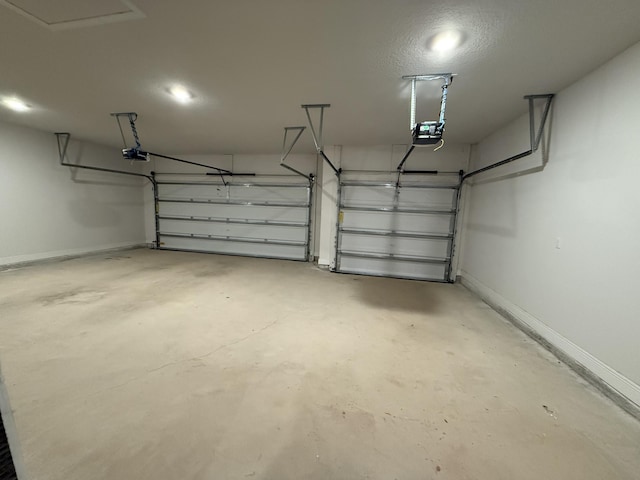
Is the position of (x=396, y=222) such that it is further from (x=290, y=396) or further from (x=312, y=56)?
(x=290, y=396)

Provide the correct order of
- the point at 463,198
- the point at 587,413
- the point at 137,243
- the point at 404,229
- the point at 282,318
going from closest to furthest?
the point at 587,413
the point at 282,318
the point at 463,198
the point at 404,229
the point at 137,243

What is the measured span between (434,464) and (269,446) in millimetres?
819

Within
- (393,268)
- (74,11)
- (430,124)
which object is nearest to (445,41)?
(430,124)

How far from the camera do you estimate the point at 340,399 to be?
1.59 metres

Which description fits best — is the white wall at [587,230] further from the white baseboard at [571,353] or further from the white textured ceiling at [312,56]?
the white textured ceiling at [312,56]

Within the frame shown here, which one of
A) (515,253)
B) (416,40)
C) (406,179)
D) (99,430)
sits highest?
(416,40)

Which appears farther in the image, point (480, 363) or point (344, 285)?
point (344, 285)

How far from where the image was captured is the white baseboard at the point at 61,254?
13.8ft

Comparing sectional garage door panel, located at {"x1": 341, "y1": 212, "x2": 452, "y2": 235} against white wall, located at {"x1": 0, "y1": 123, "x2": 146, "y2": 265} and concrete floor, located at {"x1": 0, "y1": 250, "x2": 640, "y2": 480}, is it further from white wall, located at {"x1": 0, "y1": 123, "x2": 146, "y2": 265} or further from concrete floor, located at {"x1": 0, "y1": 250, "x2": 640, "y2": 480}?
white wall, located at {"x1": 0, "y1": 123, "x2": 146, "y2": 265}

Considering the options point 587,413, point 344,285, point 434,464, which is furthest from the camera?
point 344,285

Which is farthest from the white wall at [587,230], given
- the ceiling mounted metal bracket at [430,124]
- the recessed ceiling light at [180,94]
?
the recessed ceiling light at [180,94]

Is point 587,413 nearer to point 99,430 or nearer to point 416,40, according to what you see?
point 416,40

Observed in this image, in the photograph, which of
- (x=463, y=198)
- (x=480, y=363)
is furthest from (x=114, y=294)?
(x=463, y=198)

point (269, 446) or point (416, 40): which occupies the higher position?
point (416, 40)
